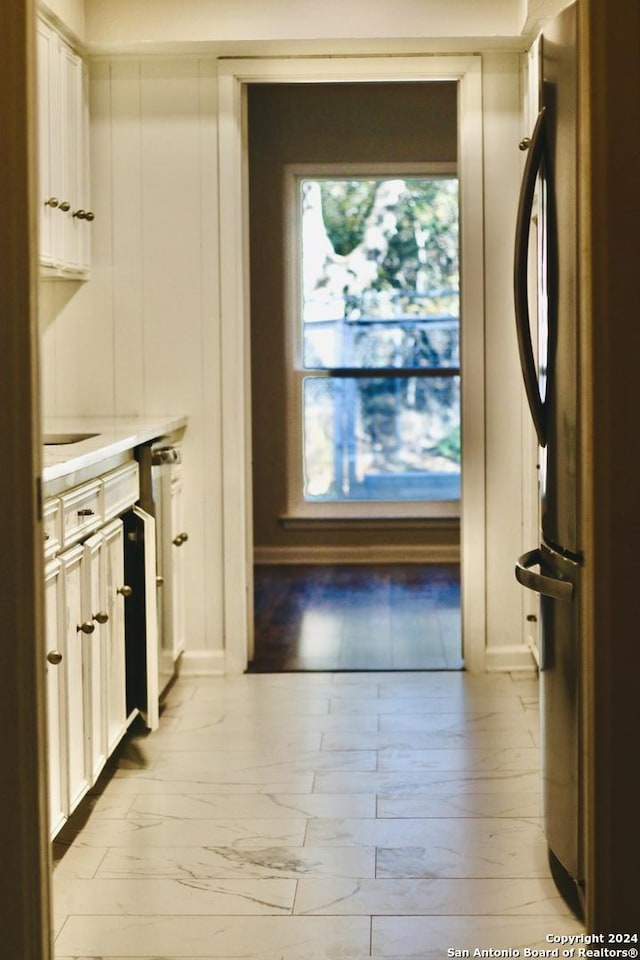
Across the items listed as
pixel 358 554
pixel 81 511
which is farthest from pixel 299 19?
pixel 358 554

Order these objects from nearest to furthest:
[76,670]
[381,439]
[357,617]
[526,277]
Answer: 1. [526,277]
2. [76,670]
3. [357,617]
4. [381,439]

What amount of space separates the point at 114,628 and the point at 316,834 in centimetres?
78

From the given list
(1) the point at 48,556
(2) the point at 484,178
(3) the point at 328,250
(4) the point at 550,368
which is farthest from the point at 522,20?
(3) the point at 328,250

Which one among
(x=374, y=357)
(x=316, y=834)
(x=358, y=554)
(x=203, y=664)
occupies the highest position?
(x=374, y=357)

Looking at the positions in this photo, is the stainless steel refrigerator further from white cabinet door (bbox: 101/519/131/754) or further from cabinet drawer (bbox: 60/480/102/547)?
white cabinet door (bbox: 101/519/131/754)

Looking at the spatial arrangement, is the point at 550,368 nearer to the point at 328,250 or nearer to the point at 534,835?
the point at 534,835

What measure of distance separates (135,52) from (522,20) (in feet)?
4.20

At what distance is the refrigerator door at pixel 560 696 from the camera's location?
2.31m

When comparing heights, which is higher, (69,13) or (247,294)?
(69,13)

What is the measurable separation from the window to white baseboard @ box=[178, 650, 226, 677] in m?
2.48

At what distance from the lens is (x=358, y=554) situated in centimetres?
668

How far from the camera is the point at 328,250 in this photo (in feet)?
22.0

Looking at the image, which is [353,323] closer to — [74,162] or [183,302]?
[183,302]

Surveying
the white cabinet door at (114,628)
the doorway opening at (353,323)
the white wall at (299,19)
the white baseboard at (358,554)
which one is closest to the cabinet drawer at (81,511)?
the white cabinet door at (114,628)
